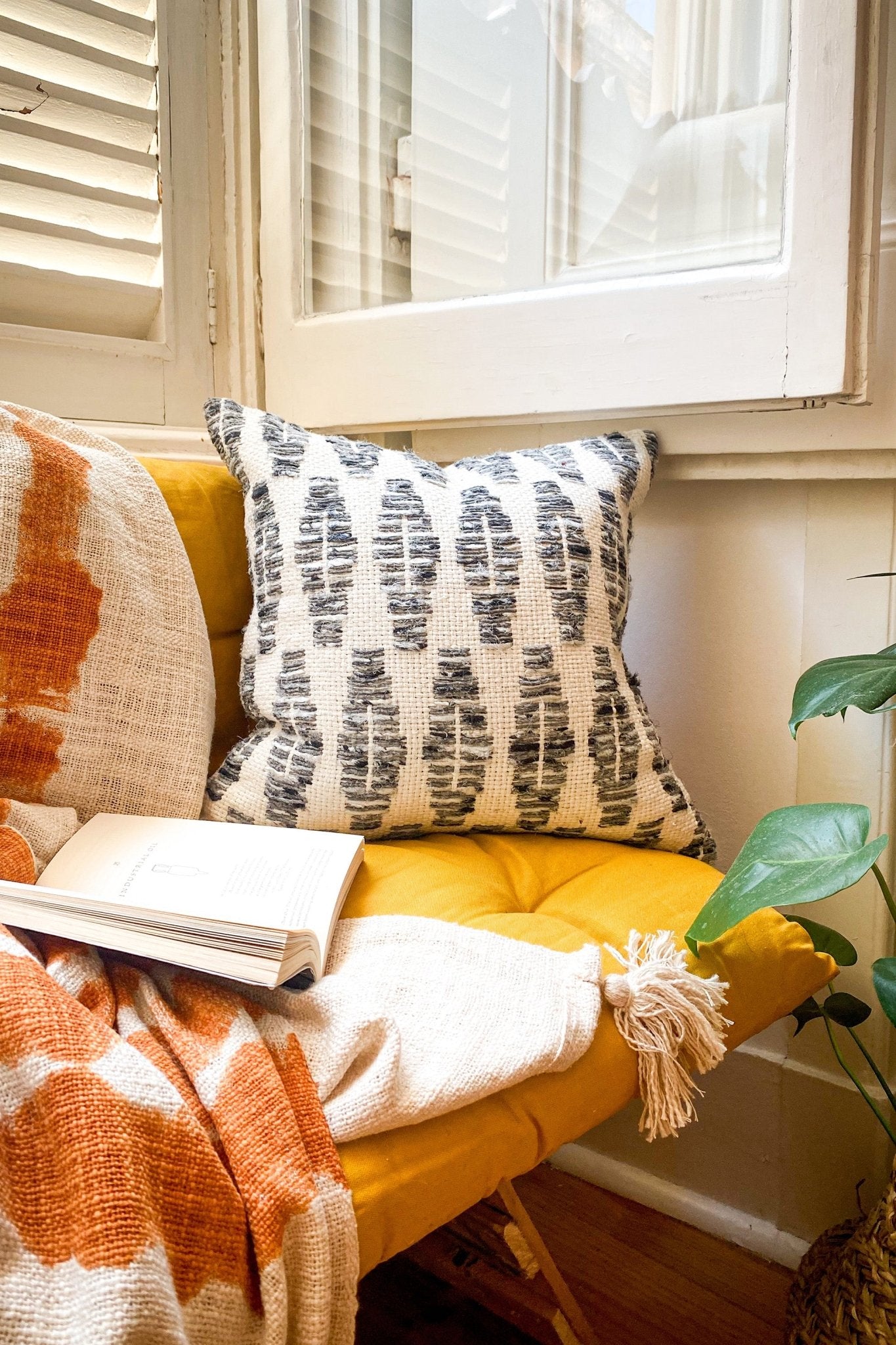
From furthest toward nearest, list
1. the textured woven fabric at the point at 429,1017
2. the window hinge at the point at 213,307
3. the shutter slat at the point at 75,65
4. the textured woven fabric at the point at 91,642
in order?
1. the window hinge at the point at 213,307
2. the shutter slat at the point at 75,65
3. the textured woven fabric at the point at 91,642
4. the textured woven fabric at the point at 429,1017

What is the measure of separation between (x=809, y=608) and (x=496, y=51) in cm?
77

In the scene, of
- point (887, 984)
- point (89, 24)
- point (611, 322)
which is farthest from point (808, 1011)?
point (89, 24)

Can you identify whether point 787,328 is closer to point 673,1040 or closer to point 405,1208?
point 673,1040

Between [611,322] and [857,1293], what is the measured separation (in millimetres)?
938

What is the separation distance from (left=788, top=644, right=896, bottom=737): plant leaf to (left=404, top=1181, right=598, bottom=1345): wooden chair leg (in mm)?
500

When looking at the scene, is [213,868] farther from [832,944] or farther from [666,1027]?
[832,944]

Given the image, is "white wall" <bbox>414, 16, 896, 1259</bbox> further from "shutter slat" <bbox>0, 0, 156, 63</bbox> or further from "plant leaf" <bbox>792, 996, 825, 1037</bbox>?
"shutter slat" <bbox>0, 0, 156, 63</bbox>

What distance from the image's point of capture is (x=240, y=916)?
0.66 m

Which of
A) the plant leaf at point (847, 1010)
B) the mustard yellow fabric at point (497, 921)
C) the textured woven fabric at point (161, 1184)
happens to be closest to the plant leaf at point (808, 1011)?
the plant leaf at point (847, 1010)

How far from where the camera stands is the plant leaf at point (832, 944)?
90 cm

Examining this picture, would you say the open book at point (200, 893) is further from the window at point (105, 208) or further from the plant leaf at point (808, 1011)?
the window at point (105, 208)

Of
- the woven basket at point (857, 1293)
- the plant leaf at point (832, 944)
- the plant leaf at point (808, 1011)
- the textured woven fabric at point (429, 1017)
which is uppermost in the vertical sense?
the textured woven fabric at point (429, 1017)

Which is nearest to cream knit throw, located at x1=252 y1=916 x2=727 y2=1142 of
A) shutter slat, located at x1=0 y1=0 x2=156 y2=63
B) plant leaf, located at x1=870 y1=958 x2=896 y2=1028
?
plant leaf, located at x1=870 y1=958 x2=896 y2=1028

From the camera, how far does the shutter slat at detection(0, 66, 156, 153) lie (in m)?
1.20
